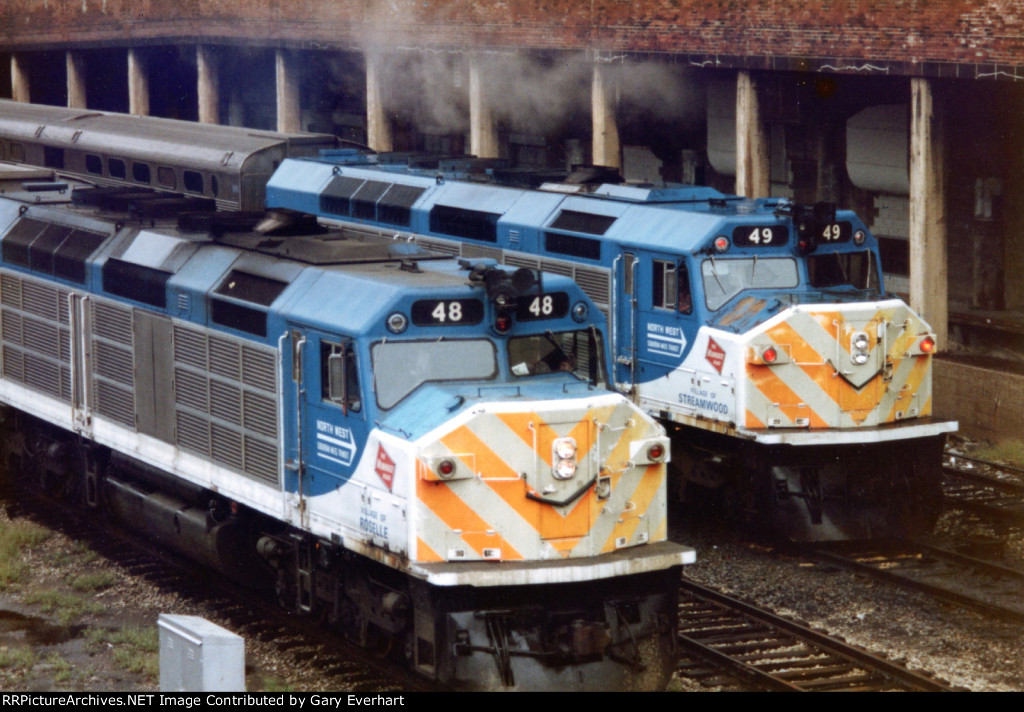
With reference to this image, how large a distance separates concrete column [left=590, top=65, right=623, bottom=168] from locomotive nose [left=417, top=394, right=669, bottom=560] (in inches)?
623

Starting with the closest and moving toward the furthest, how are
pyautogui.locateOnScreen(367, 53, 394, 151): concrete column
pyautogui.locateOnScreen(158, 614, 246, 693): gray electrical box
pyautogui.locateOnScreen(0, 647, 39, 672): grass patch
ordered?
pyautogui.locateOnScreen(158, 614, 246, 693): gray electrical box, pyautogui.locateOnScreen(0, 647, 39, 672): grass patch, pyautogui.locateOnScreen(367, 53, 394, 151): concrete column

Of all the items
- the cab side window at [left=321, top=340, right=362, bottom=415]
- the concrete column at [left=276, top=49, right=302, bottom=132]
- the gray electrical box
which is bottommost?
the gray electrical box

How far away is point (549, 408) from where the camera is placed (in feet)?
34.8

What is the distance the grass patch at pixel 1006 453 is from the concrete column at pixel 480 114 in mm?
11807

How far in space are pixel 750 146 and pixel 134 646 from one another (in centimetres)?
1395

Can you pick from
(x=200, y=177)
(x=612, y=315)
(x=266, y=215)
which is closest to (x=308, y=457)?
(x=266, y=215)

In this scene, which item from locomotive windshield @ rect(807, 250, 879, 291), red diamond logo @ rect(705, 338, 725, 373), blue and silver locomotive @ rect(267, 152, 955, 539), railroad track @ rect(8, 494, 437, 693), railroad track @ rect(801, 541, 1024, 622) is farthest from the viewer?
locomotive windshield @ rect(807, 250, 879, 291)

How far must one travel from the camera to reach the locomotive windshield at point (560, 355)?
37.7 feet

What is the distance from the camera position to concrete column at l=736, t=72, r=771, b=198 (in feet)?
77.4

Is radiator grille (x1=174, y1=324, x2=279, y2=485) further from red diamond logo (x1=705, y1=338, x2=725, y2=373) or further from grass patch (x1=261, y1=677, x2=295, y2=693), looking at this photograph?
red diamond logo (x1=705, y1=338, x2=725, y2=373)

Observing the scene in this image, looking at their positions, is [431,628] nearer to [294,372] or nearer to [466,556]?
[466,556]

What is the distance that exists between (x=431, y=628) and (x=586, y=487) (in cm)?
145

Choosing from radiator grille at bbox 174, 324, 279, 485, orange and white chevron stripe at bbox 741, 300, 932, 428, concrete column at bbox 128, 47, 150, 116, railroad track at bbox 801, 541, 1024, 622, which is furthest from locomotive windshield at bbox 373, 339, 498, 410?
concrete column at bbox 128, 47, 150, 116

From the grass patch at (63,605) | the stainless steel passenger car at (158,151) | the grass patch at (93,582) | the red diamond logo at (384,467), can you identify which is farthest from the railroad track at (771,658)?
the stainless steel passenger car at (158,151)
